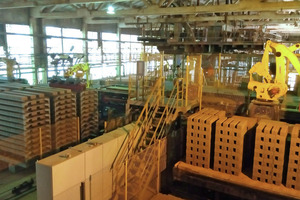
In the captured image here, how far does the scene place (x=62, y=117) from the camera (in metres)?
11.4

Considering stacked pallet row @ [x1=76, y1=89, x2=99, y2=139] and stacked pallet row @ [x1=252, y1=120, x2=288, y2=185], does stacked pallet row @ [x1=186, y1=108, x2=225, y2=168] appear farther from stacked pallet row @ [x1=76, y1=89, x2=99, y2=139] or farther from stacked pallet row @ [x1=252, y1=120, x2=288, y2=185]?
stacked pallet row @ [x1=76, y1=89, x2=99, y2=139]

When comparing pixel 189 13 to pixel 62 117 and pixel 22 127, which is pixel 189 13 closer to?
pixel 62 117

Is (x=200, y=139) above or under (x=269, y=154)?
above

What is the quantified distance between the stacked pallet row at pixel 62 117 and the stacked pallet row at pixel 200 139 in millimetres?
5246

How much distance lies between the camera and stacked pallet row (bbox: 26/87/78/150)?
10891 millimetres

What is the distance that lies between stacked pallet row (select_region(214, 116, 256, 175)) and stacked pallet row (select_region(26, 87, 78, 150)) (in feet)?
20.1

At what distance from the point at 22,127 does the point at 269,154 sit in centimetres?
788

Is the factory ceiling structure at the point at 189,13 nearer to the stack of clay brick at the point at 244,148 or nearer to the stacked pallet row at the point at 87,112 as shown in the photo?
the stacked pallet row at the point at 87,112

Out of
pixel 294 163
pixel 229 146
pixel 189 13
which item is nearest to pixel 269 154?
pixel 294 163

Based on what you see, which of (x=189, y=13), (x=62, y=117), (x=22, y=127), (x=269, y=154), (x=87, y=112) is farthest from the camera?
Result: (x=189, y=13)

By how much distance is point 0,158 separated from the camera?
32.7ft

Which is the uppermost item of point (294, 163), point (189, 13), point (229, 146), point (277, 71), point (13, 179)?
point (189, 13)

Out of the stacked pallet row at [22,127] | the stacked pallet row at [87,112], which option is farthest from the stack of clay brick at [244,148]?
the stacked pallet row at [87,112]

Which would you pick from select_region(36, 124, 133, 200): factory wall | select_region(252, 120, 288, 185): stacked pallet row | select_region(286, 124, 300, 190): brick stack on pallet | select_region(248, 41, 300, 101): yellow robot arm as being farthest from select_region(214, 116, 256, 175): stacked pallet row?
select_region(248, 41, 300, 101): yellow robot arm
